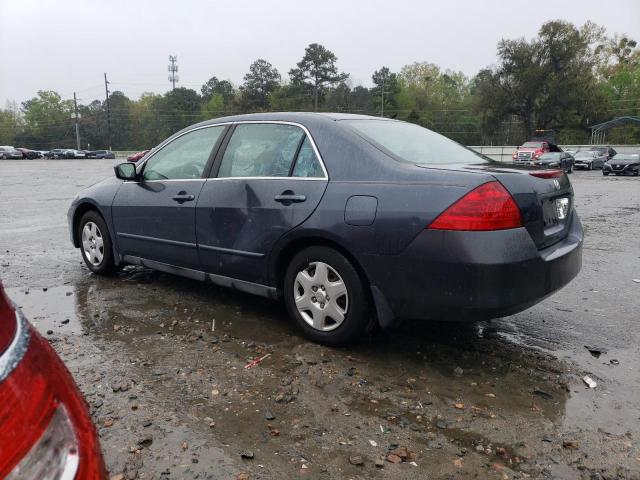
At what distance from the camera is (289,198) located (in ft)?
12.2

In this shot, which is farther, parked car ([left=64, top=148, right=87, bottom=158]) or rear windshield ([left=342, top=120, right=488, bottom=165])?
parked car ([left=64, top=148, right=87, bottom=158])

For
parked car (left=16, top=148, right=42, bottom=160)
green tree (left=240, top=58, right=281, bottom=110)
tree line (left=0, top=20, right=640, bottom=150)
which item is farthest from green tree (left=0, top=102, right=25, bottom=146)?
green tree (left=240, top=58, right=281, bottom=110)

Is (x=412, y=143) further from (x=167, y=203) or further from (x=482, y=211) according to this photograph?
(x=167, y=203)

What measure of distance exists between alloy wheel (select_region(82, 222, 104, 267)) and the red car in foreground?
15.3 feet

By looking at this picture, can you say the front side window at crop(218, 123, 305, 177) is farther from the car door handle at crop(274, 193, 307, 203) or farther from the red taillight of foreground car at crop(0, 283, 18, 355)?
the red taillight of foreground car at crop(0, 283, 18, 355)

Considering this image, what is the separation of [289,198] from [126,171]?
2036 millimetres

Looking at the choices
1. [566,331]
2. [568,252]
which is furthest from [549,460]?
[566,331]

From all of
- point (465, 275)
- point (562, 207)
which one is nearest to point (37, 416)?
point (465, 275)

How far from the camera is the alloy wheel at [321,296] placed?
3.56 m

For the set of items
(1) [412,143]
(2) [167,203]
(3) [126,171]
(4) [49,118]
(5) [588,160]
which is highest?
(4) [49,118]

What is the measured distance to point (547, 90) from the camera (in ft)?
189

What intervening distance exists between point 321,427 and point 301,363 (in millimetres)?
768

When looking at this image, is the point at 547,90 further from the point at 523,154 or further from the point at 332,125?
the point at 332,125

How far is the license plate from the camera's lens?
358 centimetres
